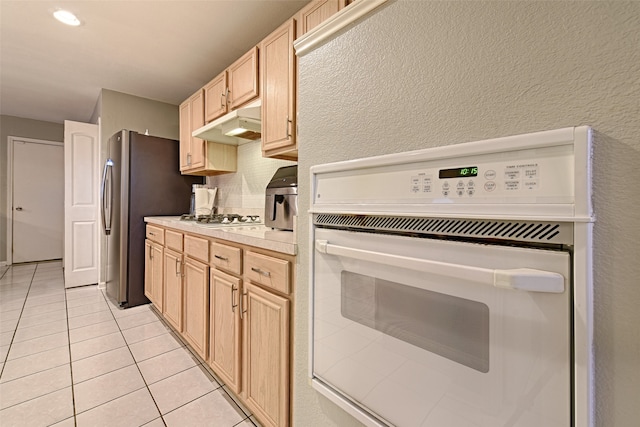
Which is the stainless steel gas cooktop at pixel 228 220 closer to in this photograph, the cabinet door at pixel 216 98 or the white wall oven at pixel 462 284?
the cabinet door at pixel 216 98

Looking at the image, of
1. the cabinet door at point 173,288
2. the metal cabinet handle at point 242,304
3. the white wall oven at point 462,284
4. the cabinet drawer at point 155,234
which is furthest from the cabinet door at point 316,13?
the cabinet drawer at point 155,234

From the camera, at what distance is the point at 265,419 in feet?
4.00

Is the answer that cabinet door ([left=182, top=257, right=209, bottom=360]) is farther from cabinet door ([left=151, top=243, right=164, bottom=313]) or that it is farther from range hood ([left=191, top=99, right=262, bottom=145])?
range hood ([left=191, top=99, right=262, bottom=145])

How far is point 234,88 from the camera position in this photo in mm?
2166

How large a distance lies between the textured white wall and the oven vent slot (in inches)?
2.5

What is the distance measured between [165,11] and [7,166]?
466 cm

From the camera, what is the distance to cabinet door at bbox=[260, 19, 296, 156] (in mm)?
1670

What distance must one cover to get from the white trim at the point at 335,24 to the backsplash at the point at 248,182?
4.19ft

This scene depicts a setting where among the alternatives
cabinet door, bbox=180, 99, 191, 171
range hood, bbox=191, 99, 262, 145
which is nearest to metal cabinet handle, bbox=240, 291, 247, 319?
range hood, bbox=191, 99, 262, 145

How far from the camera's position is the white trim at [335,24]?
0.83 meters

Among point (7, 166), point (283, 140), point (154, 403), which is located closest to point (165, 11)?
point (283, 140)

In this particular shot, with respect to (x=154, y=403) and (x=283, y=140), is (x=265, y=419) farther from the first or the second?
(x=283, y=140)

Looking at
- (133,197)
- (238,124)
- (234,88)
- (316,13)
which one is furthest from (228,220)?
(316,13)

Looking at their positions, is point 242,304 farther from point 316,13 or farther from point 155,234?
point 155,234
